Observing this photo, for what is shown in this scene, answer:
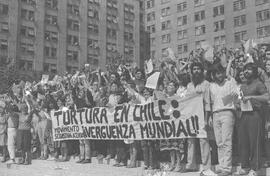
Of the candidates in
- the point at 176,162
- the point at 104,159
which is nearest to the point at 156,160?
the point at 176,162

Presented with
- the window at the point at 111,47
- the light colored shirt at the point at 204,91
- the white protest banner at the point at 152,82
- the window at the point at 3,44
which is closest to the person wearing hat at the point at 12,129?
the white protest banner at the point at 152,82

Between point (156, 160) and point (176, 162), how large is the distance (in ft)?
1.86

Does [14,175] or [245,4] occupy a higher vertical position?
[245,4]

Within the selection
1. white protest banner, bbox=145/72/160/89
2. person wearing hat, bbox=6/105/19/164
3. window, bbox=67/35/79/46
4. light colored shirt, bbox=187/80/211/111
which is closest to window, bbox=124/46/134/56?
window, bbox=67/35/79/46

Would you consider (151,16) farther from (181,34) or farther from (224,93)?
(224,93)

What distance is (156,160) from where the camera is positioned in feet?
32.5

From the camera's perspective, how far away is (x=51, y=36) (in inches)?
2790

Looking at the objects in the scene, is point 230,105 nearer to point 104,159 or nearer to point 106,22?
point 104,159

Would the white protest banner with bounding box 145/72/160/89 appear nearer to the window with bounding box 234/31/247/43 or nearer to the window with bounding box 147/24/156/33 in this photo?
the window with bounding box 234/31/247/43

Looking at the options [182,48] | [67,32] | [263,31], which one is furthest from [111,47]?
[263,31]

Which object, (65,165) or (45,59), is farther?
(45,59)

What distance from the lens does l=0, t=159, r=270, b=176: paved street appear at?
999 cm

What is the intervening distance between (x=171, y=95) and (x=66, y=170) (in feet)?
11.0

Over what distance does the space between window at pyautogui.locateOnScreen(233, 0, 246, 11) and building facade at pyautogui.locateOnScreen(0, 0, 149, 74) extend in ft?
63.3
